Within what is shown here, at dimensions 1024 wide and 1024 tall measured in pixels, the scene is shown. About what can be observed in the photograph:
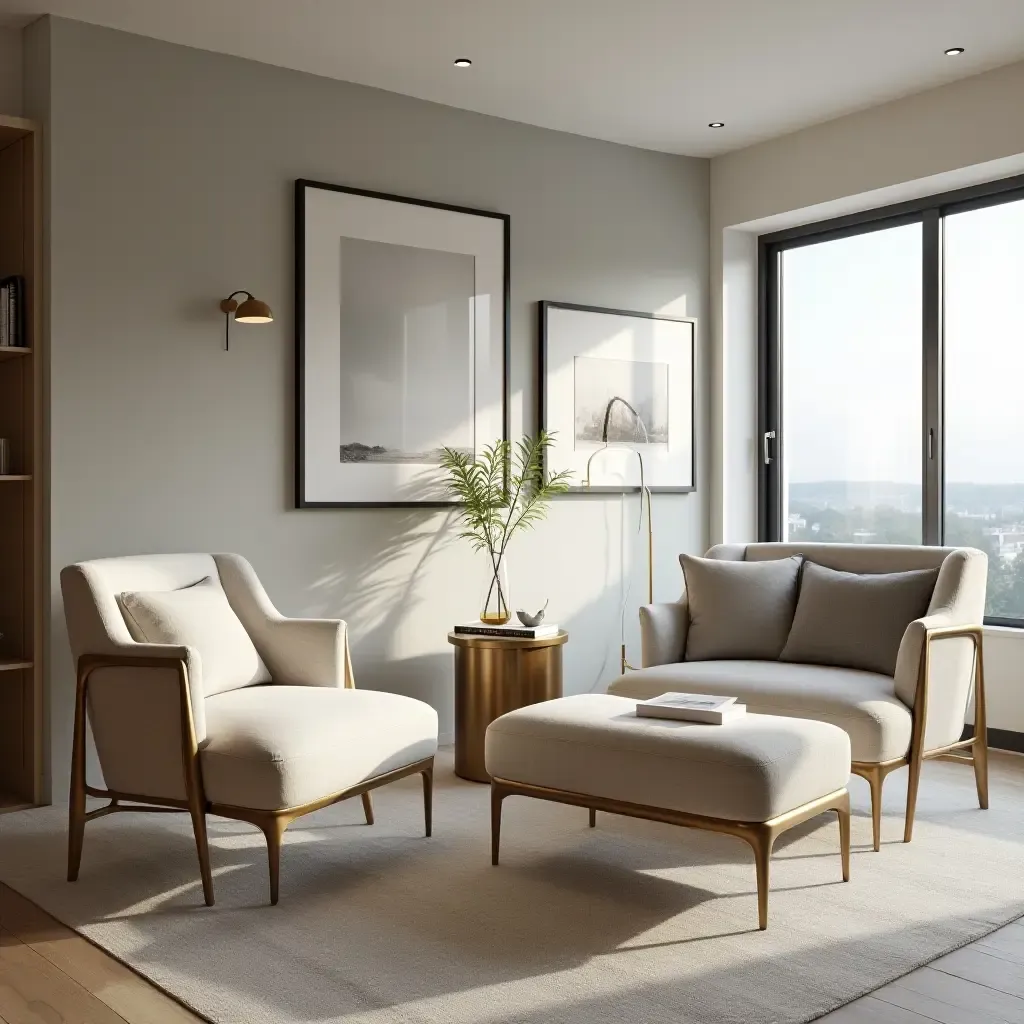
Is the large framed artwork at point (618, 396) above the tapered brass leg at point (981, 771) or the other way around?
above

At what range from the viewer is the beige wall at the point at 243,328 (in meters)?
3.91

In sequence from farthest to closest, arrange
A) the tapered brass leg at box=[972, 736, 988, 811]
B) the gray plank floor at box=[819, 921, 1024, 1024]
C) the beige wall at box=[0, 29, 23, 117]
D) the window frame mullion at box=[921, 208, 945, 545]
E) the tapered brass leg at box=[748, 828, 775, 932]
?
the window frame mullion at box=[921, 208, 945, 545] < the beige wall at box=[0, 29, 23, 117] < the tapered brass leg at box=[972, 736, 988, 811] < the tapered brass leg at box=[748, 828, 775, 932] < the gray plank floor at box=[819, 921, 1024, 1024]

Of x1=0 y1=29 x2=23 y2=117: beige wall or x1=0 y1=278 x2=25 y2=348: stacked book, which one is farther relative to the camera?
x1=0 y1=29 x2=23 y2=117: beige wall

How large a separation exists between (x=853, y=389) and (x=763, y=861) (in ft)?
10.8

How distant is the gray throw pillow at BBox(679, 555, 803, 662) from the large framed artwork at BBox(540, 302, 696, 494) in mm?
1055

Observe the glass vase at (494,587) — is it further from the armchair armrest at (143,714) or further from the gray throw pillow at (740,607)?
the armchair armrest at (143,714)

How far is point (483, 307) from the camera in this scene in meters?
4.90

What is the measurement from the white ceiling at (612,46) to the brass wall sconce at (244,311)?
91cm

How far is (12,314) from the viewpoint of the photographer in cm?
387

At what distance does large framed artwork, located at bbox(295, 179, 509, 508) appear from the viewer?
4.43 m

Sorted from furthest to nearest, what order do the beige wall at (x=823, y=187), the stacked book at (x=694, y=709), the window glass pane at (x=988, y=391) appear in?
the window glass pane at (x=988, y=391), the beige wall at (x=823, y=187), the stacked book at (x=694, y=709)

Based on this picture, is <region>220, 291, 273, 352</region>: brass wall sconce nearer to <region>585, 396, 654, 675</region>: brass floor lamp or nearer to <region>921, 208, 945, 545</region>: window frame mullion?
<region>585, 396, 654, 675</region>: brass floor lamp

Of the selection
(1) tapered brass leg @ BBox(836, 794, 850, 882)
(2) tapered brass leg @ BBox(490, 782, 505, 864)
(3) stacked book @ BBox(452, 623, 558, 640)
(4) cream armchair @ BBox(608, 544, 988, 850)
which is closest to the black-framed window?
(4) cream armchair @ BBox(608, 544, 988, 850)

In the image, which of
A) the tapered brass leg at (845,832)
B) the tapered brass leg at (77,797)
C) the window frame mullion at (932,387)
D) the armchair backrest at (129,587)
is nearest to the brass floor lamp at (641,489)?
the window frame mullion at (932,387)
